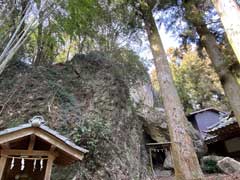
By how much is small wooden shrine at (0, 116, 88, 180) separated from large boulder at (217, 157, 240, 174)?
692 cm

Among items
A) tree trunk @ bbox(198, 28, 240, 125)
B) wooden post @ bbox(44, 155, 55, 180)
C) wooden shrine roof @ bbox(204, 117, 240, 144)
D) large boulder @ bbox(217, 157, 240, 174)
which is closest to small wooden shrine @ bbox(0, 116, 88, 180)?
wooden post @ bbox(44, 155, 55, 180)

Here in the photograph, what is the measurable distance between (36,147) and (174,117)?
3.41 meters

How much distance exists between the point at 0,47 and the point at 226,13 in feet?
21.4

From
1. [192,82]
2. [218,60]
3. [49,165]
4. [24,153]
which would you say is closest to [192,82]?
[192,82]

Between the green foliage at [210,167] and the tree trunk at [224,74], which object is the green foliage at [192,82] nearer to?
the green foliage at [210,167]

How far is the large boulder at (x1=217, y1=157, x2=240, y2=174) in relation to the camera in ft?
26.5

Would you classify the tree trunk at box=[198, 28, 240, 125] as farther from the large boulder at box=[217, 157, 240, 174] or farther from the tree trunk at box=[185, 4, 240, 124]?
the large boulder at box=[217, 157, 240, 174]

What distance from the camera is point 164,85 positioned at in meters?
6.22

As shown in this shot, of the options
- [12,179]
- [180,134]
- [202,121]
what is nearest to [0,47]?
[12,179]

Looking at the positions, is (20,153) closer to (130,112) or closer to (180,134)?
(180,134)

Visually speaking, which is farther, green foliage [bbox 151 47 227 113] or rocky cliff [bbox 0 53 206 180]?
green foliage [bbox 151 47 227 113]

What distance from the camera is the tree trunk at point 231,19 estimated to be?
3.13 m

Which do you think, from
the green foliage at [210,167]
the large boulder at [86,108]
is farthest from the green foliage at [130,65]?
the green foliage at [210,167]

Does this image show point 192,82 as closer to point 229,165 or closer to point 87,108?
point 229,165
